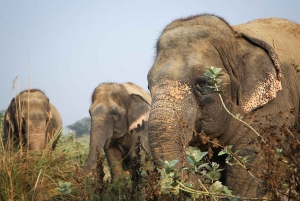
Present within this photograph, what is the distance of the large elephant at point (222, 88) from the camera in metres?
4.66

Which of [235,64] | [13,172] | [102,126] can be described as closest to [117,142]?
[102,126]

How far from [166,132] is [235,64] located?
1.41 metres

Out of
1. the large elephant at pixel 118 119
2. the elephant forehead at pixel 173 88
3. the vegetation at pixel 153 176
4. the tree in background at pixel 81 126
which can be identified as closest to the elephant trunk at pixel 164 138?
the vegetation at pixel 153 176

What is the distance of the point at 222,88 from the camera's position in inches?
196

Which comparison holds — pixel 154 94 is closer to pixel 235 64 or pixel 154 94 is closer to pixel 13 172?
pixel 235 64

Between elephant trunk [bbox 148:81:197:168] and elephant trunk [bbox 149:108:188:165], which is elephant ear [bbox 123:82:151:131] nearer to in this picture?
elephant trunk [bbox 148:81:197:168]

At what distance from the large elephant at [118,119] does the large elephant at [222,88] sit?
6.89 m

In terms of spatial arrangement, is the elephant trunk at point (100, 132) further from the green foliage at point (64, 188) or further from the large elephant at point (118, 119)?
the green foliage at point (64, 188)

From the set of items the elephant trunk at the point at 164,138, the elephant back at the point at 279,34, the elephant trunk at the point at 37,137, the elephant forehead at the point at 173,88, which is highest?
the elephant back at the point at 279,34

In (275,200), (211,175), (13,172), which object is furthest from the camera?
(13,172)

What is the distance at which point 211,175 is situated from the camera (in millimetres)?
3529

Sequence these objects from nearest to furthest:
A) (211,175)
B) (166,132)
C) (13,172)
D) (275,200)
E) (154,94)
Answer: (275,200) < (211,175) < (166,132) < (154,94) < (13,172)

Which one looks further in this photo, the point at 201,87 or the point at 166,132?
the point at 201,87

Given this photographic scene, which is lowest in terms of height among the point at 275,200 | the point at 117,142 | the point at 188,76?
the point at 117,142
